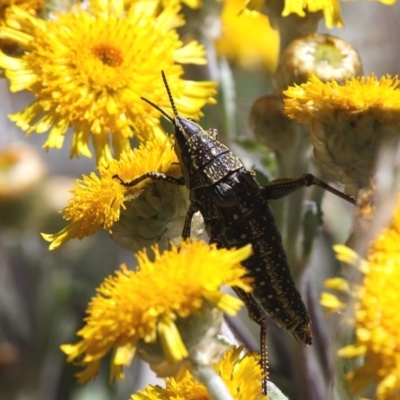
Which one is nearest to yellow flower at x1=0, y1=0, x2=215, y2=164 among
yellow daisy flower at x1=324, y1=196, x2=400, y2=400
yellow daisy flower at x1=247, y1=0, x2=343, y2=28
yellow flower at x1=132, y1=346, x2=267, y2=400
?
yellow daisy flower at x1=247, y1=0, x2=343, y2=28

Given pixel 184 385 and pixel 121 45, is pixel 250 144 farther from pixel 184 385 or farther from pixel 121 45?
pixel 184 385

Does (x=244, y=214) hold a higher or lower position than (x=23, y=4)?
lower

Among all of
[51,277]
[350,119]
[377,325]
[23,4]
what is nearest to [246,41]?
[51,277]

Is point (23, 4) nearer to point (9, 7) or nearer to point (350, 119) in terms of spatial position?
point (9, 7)

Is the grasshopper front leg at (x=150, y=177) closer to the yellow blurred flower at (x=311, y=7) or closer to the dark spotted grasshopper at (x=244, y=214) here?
the dark spotted grasshopper at (x=244, y=214)

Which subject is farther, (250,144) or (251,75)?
(251,75)

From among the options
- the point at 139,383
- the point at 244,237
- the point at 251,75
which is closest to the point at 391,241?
the point at 244,237

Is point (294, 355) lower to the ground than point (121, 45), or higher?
lower
